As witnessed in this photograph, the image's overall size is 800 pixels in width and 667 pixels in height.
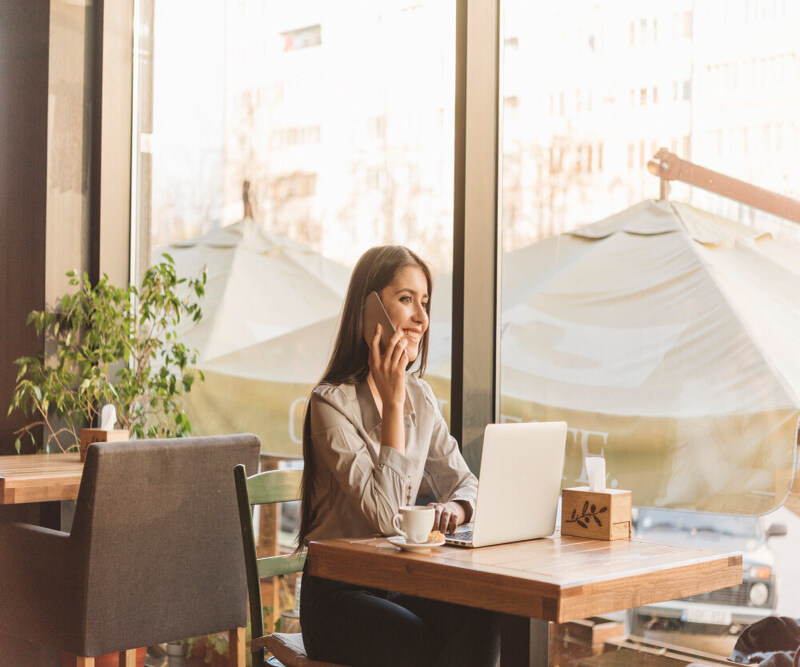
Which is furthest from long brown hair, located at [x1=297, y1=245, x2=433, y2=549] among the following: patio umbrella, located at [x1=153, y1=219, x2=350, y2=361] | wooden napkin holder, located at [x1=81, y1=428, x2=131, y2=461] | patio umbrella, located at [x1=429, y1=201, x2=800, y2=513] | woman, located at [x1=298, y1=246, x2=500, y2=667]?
wooden napkin holder, located at [x1=81, y1=428, x2=131, y2=461]

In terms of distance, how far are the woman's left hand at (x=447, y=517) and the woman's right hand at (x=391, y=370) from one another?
0.25m

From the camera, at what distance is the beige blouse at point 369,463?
79.0 inches

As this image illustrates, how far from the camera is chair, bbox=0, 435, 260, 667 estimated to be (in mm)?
2494

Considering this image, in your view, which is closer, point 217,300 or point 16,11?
point 217,300

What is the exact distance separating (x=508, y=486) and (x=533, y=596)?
37cm

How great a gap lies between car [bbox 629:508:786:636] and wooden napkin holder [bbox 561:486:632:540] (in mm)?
177

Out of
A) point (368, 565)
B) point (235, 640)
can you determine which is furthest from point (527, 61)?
point (235, 640)

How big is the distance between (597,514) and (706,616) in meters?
0.53

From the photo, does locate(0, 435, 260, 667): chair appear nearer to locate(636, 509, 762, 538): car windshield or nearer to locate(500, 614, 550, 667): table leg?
locate(636, 509, 762, 538): car windshield

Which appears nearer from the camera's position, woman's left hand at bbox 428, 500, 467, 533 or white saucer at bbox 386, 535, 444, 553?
white saucer at bbox 386, 535, 444, 553

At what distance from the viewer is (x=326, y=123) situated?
335 centimetres

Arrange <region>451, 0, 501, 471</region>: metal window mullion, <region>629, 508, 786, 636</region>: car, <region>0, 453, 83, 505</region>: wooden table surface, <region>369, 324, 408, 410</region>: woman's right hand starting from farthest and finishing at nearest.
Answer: <region>0, 453, 83, 505</region>: wooden table surface < <region>451, 0, 501, 471</region>: metal window mullion < <region>629, 508, 786, 636</region>: car < <region>369, 324, 408, 410</region>: woman's right hand

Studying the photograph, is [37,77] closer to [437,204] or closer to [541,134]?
[437,204]

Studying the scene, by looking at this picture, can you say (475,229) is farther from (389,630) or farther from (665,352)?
(389,630)
